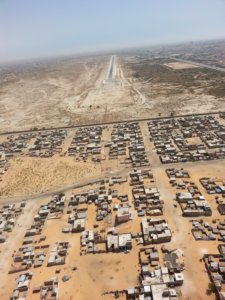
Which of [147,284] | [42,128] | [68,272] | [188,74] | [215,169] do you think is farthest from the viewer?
[188,74]

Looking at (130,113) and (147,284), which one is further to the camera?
(130,113)

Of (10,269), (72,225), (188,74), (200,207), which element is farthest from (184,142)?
(188,74)

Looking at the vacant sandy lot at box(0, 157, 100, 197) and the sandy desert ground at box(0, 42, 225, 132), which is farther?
the sandy desert ground at box(0, 42, 225, 132)

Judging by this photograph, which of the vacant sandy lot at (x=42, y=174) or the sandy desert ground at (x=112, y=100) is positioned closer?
the vacant sandy lot at (x=42, y=174)

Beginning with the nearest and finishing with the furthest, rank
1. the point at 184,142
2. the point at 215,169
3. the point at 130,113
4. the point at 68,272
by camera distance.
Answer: the point at 68,272
the point at 215,169
the point at 184,142
the point at 130,113

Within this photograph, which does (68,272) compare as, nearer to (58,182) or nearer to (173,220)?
(173,220)

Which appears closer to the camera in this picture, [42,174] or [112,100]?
[42,174]

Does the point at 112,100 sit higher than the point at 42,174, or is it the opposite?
the point at 42,174
